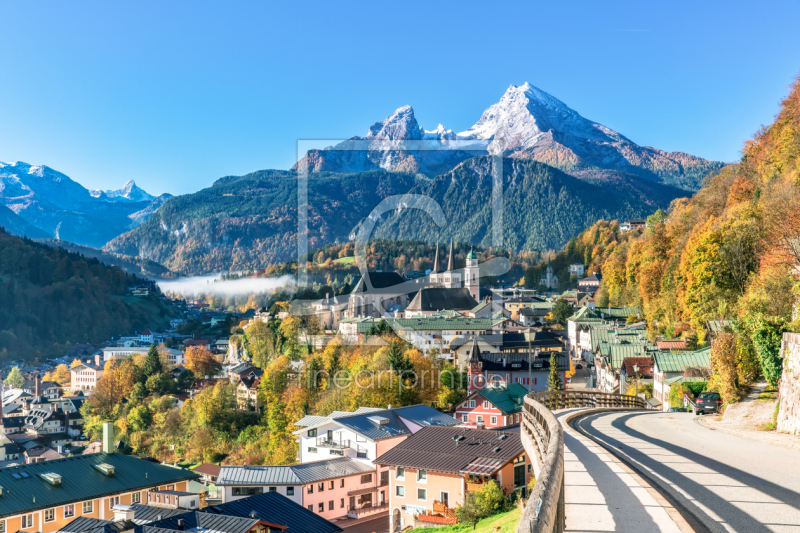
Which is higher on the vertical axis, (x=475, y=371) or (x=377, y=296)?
(x=377, y=296)

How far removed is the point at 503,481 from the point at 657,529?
22.6 m

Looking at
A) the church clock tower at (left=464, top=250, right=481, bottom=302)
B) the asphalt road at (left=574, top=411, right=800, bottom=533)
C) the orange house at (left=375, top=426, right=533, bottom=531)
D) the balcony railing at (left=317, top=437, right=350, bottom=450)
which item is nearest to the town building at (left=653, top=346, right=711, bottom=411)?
the orange house at (left=375, top=426, right=533, bottom=531)

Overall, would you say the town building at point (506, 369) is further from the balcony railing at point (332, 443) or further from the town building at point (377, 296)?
the town building at point (377, 296)

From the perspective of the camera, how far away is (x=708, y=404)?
2267 centimetres

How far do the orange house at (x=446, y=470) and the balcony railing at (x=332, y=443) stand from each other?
9070 mm

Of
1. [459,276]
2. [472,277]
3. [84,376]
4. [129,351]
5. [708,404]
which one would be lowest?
[84,376]

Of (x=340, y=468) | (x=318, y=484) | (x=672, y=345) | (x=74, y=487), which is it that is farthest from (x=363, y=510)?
(x=672, y=345)

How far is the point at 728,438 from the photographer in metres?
13.5

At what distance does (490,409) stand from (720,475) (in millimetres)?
39367

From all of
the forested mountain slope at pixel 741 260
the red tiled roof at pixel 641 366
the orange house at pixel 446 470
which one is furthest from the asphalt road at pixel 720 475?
the red tiled roof at pixel 641 366

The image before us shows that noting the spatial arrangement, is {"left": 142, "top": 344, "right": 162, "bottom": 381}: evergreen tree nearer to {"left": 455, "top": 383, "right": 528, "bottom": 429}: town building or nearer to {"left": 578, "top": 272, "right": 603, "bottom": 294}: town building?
{"left": 455, "top": 383, "right": 528, "bottom": 429}: town building

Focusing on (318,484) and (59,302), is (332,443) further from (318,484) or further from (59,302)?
(59,302)

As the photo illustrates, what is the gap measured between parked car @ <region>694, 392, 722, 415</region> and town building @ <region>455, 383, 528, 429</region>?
76.9 ft

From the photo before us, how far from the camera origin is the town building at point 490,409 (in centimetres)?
4606
